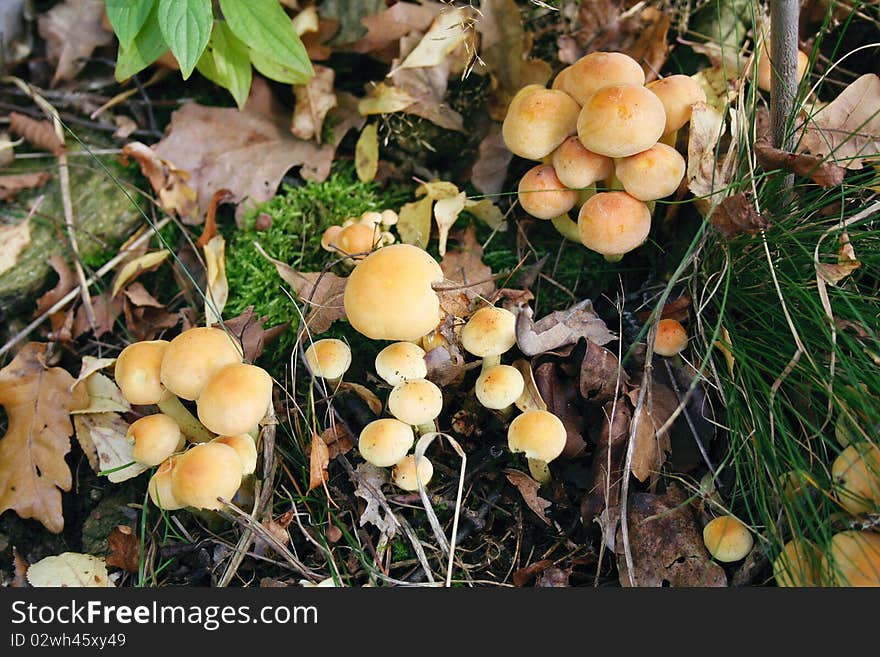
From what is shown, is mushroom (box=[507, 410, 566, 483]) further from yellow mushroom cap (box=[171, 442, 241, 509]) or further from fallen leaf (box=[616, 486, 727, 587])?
yellow mushroom cap (box=[171, 442, 241, 509])

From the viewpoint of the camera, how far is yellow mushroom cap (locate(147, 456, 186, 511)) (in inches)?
80.7

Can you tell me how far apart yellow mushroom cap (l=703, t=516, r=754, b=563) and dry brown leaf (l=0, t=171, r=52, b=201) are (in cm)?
314

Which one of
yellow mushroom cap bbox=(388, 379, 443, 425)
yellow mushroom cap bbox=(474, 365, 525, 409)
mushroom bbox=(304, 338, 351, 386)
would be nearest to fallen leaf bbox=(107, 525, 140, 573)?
mushroom bbox=(304, 338, 351, 386)

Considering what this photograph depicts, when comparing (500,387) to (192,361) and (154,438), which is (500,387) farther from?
(154,438)

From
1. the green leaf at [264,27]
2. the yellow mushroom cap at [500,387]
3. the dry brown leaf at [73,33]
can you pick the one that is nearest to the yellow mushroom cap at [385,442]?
the yellow mushroom cap at [500,387]

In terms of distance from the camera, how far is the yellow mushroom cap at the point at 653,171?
2160 millimetres

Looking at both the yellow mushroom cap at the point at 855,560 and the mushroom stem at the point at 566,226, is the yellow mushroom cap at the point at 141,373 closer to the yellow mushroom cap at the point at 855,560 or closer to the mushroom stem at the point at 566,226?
the mushroom stem at the point at 566,226

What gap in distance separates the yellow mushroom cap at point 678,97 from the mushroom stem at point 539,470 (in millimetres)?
1193

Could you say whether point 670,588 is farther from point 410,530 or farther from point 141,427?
point 141,427

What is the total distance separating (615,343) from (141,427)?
1596 millimetres

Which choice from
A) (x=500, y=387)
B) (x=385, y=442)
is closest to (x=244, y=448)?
(x=385, y=442)

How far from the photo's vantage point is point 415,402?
208 cm

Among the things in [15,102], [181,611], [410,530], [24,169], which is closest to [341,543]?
[410,530]

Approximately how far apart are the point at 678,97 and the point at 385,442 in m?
1.47
